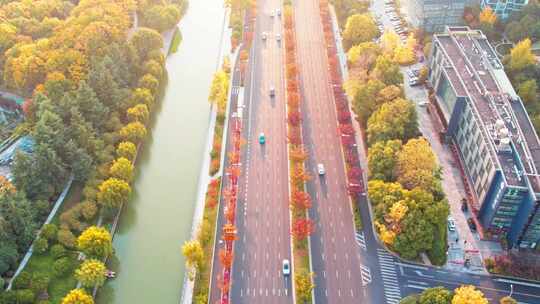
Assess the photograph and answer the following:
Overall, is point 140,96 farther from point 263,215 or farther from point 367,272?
point 367,272

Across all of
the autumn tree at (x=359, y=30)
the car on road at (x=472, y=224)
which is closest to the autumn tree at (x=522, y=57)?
the autumn tree at (x=359, y=30)

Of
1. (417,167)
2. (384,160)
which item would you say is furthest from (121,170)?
(417,167)

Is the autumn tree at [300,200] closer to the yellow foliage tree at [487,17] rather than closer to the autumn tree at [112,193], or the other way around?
the autumn tree at [112,193]

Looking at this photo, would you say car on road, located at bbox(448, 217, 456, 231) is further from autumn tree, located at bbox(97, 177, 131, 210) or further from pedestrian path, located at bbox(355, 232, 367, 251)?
autumn tree, located at bbox(97, 177, 131, 210)

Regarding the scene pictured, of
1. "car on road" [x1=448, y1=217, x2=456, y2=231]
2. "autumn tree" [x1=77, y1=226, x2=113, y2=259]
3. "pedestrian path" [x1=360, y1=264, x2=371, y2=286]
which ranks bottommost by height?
"pedestrian path" [x1=360, y1=264, x2=371, y2=286]

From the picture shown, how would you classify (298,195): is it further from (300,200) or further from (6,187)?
(6,187)

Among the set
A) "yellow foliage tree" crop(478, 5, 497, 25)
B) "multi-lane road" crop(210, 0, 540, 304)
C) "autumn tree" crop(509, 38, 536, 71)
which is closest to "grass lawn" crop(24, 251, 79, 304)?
"multi-lane road" crop(210, 0, 540, 304)
